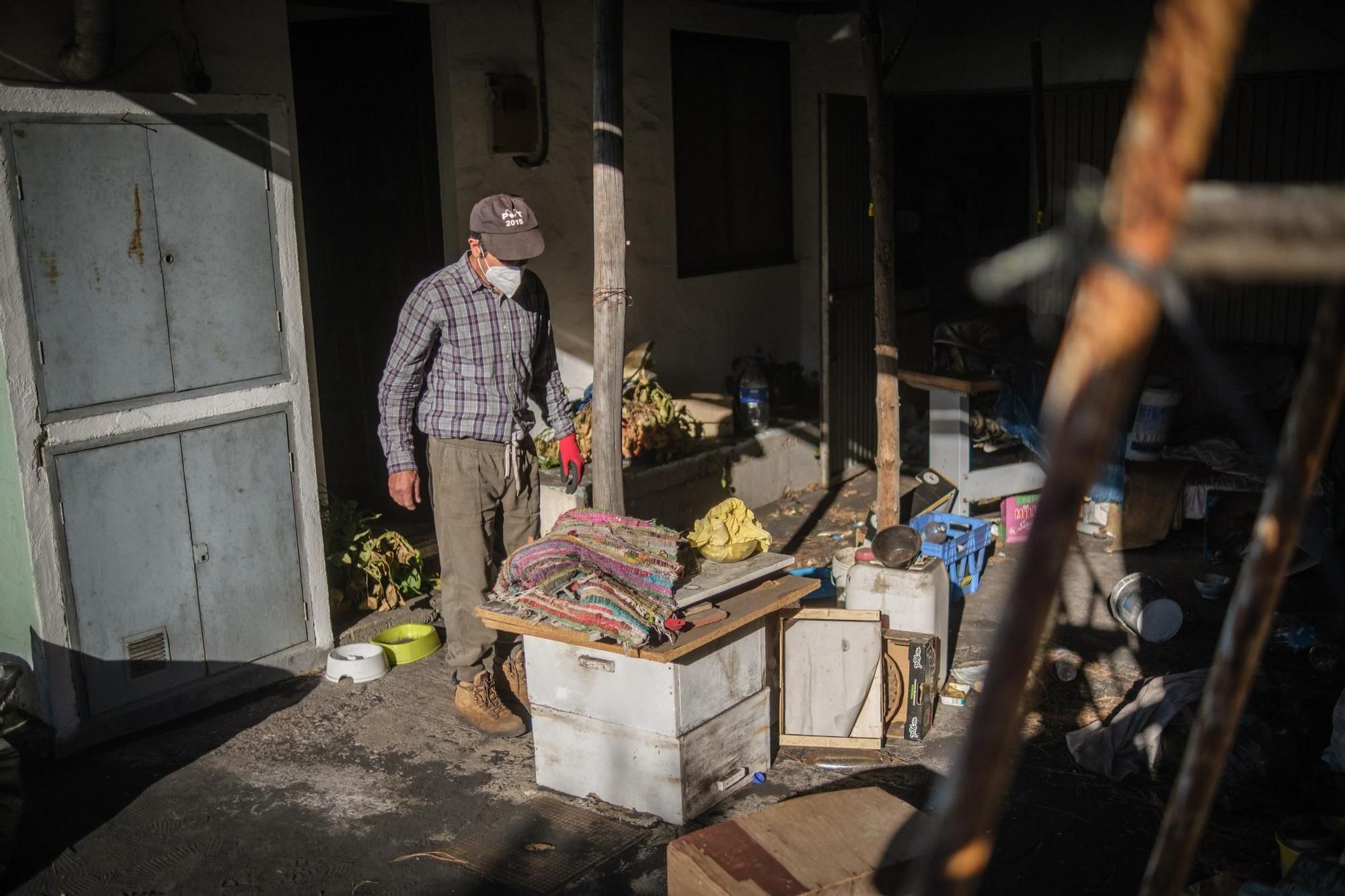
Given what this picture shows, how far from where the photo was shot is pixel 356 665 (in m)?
6.38

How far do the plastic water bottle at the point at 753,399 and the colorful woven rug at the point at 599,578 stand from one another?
432cm

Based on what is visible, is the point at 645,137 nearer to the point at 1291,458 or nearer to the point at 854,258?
the point at 854,258

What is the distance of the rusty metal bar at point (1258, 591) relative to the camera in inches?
68.9

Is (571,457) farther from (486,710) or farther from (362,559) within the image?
(362,559)

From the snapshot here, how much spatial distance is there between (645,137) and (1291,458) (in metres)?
7.56

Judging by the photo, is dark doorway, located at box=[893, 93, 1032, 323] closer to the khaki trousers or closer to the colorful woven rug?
the khaki trousers

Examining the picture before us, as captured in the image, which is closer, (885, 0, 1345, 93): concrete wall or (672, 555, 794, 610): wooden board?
(672, 555, 794, 610): wooden board

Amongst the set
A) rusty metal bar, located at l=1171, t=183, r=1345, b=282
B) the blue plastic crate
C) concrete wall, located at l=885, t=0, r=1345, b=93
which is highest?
concrete wall, located at l=885, t=0, r=1345, b=93

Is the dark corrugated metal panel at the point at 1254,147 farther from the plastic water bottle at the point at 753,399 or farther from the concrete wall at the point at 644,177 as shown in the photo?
the plastic water bottle at the point at 753,399

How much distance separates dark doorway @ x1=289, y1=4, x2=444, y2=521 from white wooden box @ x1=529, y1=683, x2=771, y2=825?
3.57 metres

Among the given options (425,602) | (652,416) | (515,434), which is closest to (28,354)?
(515,434)

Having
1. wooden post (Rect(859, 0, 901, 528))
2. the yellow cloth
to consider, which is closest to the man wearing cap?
the yellow cloth

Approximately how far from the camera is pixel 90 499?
5.52 m

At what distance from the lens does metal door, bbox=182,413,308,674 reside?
595 cm
